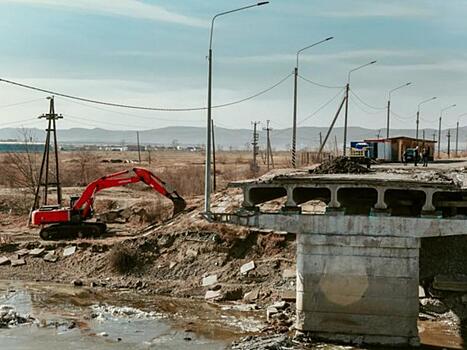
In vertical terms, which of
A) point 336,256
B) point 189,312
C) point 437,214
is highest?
point 437,214

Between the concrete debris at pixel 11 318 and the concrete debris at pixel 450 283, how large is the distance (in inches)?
526

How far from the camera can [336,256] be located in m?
20.1

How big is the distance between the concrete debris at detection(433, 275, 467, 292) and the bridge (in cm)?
391

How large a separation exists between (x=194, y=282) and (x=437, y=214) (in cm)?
1040

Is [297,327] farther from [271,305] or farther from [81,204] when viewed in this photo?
[81,204]

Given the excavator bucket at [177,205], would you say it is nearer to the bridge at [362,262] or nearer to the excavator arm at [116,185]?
the excavator arm at [116,185]

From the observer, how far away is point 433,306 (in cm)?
2291

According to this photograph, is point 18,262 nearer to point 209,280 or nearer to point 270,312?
point 209,280

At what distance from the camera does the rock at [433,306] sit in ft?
74.6

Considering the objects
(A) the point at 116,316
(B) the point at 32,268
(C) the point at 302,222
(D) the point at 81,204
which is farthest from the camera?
(D) the point at 81,204

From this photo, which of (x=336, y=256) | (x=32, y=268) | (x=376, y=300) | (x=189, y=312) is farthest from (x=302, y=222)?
(x=32, y=268)

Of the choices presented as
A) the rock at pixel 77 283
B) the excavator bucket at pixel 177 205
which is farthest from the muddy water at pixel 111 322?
the excavator bucket at pixel 177 205

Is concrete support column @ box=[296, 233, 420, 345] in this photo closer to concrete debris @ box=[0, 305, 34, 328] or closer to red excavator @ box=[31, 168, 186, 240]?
concrete debris @ box=[0, 305, 34, 328]

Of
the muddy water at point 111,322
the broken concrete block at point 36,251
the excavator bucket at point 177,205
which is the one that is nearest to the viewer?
the muddy water at point 111,322
